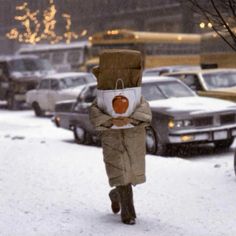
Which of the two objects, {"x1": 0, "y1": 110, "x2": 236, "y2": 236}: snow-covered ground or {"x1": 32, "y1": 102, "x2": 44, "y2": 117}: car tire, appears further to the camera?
{"x1": 32, "y1": 102, "x2": 44, "y2": 117}: car tire

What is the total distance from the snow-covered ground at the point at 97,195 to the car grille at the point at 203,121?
1.86 feet

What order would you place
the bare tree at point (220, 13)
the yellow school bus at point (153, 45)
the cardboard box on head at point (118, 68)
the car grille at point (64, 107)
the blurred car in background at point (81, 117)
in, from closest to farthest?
1. the cardboard box on head at point (118, 68)
2. the bare tree at point (220, 13)
3. the blurred car in background at point (81, 117)
4. the car grille at point (64, 107)
5. the yellow school bus at point (153, 45)

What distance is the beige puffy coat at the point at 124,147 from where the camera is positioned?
6.12m

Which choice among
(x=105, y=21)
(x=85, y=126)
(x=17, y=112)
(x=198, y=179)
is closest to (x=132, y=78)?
(x=198, y=179)

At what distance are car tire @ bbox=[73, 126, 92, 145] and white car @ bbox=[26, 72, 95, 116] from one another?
6657 millimetres

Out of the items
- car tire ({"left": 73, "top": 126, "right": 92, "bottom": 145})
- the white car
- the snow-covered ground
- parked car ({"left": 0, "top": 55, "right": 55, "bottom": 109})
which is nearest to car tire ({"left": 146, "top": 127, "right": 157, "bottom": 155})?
the snow-covered ground

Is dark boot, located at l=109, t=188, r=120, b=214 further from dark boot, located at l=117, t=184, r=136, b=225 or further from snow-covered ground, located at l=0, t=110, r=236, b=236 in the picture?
dark boot, located at l=117, t=184, r=136, b=225

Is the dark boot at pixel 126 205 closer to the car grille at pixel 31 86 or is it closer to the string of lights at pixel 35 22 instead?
the string of lights at pixel 35 22

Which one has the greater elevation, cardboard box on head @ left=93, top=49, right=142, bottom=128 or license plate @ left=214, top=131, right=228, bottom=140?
cardboard box on head @ left=93, top=49, right=142, bottom=128

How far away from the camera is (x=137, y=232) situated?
584 cm

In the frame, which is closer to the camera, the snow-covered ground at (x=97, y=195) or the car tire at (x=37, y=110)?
the snow-covered ground at (x=97, y=195)

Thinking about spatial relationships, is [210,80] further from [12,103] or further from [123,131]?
[12,103]

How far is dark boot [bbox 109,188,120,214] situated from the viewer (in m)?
6.41

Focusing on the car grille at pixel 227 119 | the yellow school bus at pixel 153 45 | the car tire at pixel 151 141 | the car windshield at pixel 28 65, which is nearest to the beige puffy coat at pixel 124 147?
the car tire at pixel 151 141
